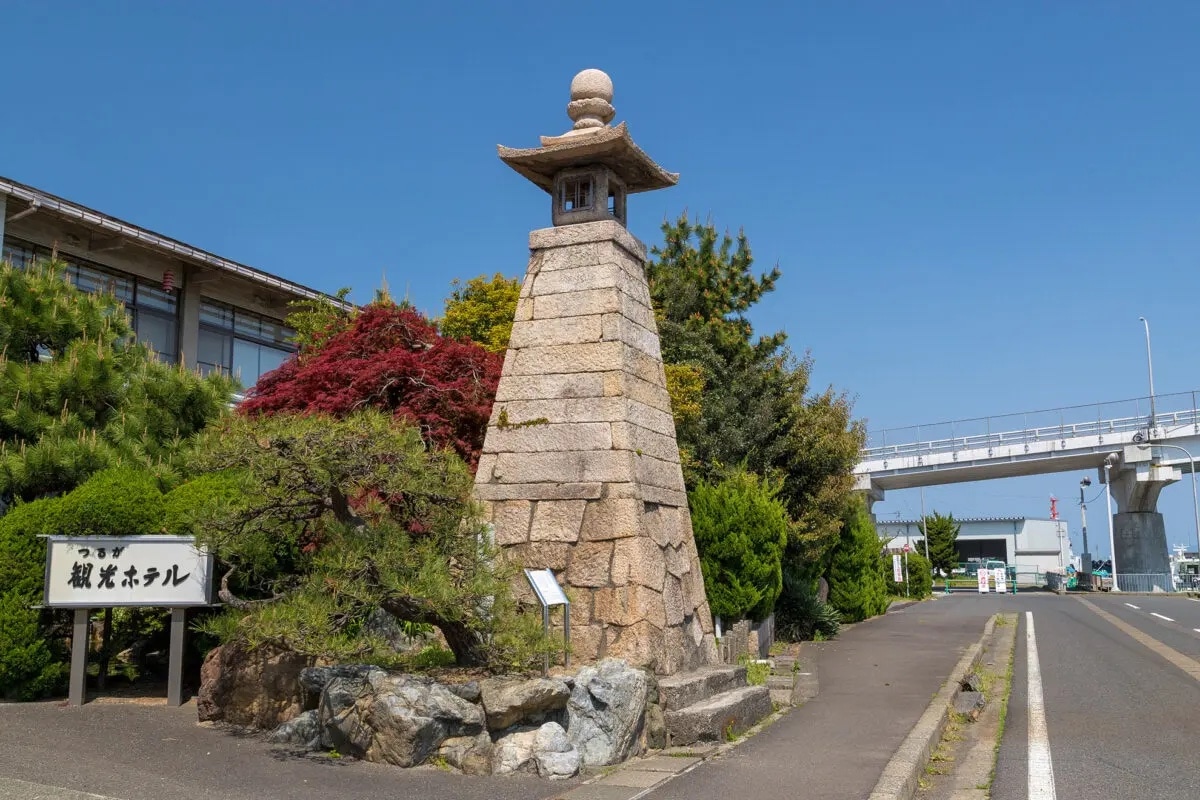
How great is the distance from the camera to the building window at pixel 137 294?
18094 millimetres

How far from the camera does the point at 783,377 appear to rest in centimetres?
1875

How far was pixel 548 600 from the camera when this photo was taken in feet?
27.2

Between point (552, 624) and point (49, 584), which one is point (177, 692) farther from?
point (552, 624)

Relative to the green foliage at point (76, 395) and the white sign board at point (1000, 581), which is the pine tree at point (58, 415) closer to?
the green foliage at point (76, 395)

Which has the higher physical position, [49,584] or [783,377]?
[783,377]

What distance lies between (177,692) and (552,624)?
405cm

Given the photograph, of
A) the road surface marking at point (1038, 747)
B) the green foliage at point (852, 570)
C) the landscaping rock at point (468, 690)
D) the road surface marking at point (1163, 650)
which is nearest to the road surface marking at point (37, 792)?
the landscaping rock at point (468, 690)

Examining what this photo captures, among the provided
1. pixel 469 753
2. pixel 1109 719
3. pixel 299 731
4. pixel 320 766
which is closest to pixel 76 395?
pixel 299 731

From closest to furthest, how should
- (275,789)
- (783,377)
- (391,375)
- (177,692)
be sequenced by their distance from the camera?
(275,789)
(177,692)
(391,375)
(783,377)

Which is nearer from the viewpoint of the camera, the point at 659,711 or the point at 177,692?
the point at 659,711

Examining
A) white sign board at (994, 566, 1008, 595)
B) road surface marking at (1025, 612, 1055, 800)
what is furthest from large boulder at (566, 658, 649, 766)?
white sign board at (994, 566, 1008, 595)

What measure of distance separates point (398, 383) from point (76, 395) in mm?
4188

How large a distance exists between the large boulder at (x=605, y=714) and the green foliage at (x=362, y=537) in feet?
1.78

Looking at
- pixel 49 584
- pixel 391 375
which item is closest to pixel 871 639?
pixel 391 375
